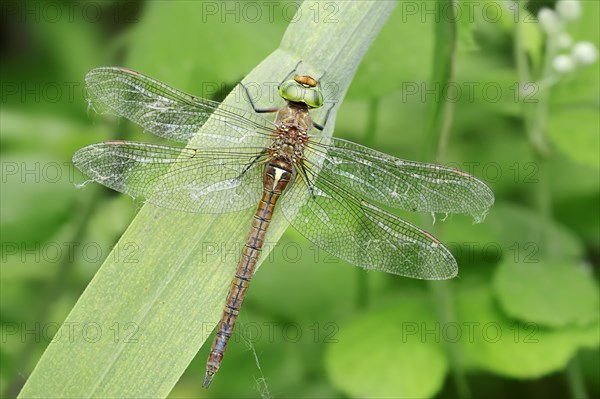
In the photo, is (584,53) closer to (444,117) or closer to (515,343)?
(444,117)

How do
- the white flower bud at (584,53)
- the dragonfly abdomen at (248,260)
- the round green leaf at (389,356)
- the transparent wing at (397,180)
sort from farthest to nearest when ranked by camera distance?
1. the white flower bud at (584,53)
2. the round green leaf at (389,356)
3. the transparent wing at (397,180)
4. the dragonfly abdomen at (248,260)

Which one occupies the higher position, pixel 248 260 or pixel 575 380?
pixel 575 380

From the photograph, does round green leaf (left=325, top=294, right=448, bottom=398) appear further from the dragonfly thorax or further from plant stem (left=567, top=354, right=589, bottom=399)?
the dragonfly thorax

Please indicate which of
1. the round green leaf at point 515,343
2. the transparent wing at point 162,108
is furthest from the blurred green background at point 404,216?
the transparent wing at point 162,108

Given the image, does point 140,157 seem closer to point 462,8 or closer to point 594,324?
point 462,8

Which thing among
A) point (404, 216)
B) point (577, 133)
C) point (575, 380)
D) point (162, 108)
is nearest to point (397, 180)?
point (404, 216)

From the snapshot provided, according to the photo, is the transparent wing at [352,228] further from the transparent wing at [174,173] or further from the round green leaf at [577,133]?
the round green leaf at [577,133]
